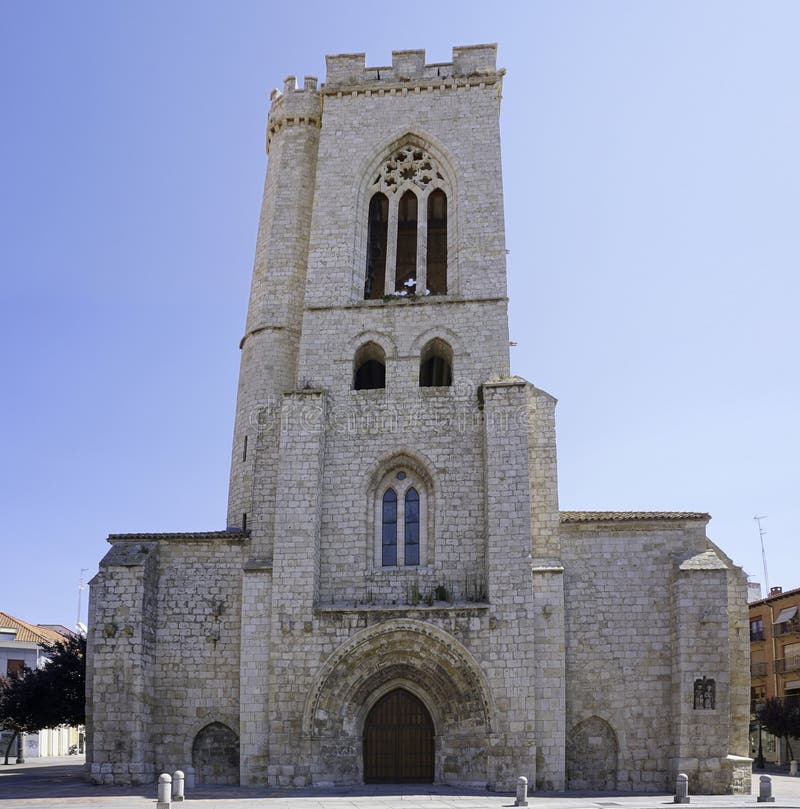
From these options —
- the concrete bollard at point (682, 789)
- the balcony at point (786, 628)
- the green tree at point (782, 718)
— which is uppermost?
the balcony at point (786, 628)

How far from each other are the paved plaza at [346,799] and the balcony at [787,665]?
896 inches

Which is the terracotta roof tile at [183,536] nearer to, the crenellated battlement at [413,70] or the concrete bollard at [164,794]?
the concrete bollard at [164,794]

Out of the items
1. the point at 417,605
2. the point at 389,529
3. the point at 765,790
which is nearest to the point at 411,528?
the point at 389,529

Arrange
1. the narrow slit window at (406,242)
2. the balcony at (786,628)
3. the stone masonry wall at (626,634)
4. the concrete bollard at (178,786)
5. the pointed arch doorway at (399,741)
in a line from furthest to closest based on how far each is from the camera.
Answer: the balcony at (786,628) → the narrow slit window at (406,242) → the pointed arch doorway at (399,741) → the stone masonry wall at (626,634) → the concrete bollard at (178,786)

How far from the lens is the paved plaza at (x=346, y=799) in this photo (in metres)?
16.2

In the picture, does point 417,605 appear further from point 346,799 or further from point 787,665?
point 787,665

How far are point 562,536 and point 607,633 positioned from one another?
7.73 feet

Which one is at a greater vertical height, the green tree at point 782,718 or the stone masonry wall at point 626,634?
the stone masonry wall at point 626,634

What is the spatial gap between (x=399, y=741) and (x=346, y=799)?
3.80 metres

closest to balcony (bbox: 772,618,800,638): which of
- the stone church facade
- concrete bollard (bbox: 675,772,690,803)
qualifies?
the stone church facade

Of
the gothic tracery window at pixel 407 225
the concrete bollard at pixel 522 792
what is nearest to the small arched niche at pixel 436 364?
the gothic tracery window at pixel 407 225

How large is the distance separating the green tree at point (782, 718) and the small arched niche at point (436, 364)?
2264 cm

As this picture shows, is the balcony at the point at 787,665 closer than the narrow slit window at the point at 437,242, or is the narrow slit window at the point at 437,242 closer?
the narrow slit window at the point at 437,242

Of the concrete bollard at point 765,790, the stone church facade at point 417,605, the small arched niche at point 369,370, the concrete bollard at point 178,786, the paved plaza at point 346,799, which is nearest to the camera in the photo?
the paved plaza at point 346,799
